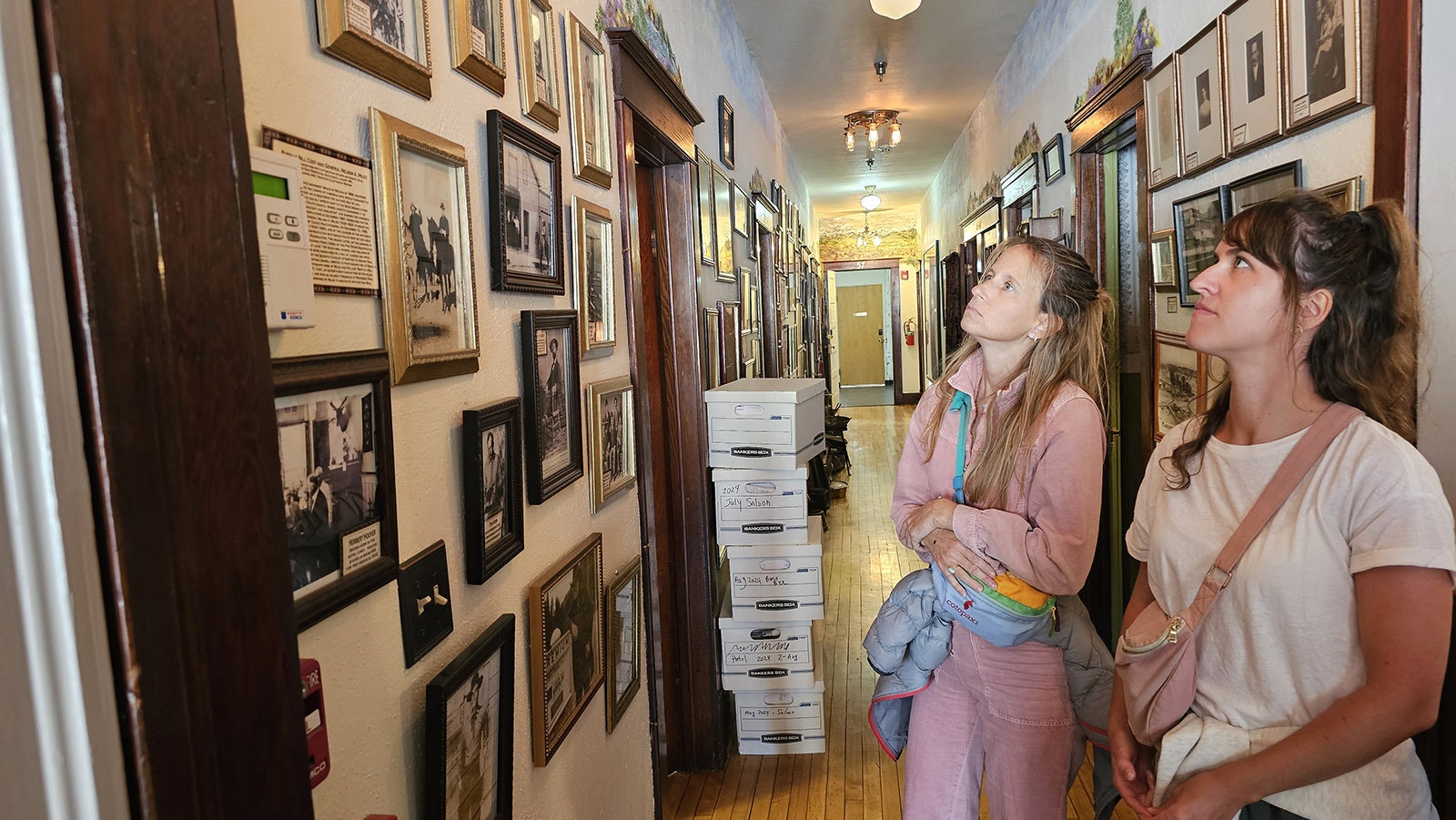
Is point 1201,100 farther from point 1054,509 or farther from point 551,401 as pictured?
point 551,401

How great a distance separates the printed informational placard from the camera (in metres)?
0.91

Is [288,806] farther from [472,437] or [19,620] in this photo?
[472,437]

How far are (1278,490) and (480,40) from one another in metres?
1.33

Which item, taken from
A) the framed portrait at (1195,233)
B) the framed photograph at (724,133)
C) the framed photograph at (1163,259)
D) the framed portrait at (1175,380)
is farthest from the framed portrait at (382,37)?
the framed photograph at (724,133)

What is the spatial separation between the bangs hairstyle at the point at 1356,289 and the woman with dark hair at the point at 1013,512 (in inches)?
20.7

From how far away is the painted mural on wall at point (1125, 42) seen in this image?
2.88 metres

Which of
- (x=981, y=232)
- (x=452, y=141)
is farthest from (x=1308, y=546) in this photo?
(x=981, y=232)

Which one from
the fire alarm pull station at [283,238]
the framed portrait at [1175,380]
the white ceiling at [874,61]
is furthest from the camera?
the white ceiling at [874,61]

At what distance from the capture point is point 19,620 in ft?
1.60

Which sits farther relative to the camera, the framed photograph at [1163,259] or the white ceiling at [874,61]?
the white ceiling at [874,61]

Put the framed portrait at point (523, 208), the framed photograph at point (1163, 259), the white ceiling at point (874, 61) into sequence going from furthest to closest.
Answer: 1. the white ceiling at point (874, 61)
2. the framed photograph at point (1163, 259)
3. the framed portrait at point (523, 208)

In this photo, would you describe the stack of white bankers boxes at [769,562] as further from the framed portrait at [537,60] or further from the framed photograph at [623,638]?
the framed portrait at [537,60]

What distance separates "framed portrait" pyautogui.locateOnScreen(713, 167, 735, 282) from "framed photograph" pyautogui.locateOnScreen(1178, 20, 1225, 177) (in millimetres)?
1704

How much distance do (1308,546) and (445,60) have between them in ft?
4.44
